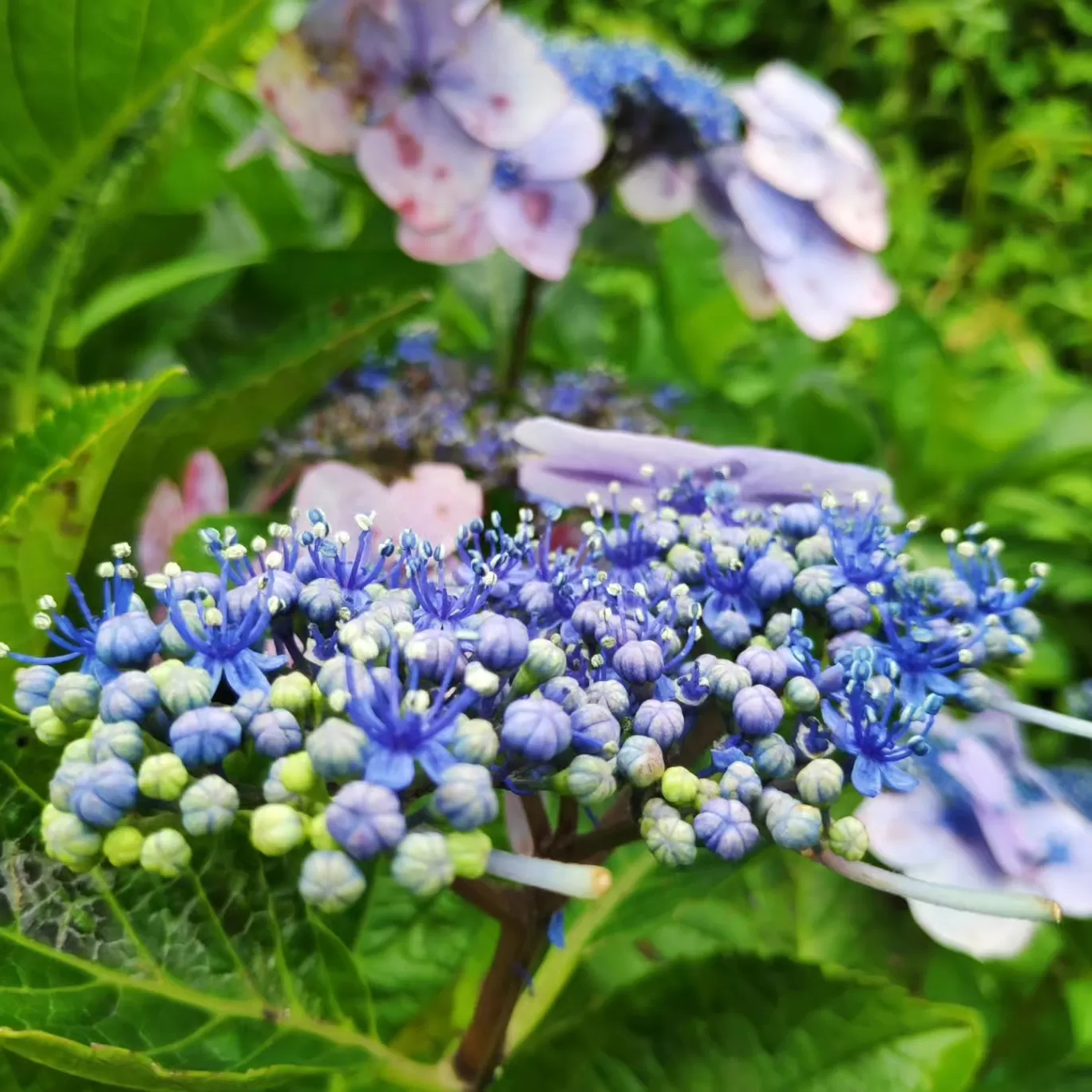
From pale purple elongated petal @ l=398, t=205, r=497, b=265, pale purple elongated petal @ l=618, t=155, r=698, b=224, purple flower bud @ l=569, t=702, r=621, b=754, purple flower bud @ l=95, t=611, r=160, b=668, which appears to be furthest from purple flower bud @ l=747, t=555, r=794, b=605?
pale purple elongated petal @ l=618, t=155, r=698, b=224

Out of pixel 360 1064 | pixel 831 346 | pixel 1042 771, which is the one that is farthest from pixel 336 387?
pixel 831 346

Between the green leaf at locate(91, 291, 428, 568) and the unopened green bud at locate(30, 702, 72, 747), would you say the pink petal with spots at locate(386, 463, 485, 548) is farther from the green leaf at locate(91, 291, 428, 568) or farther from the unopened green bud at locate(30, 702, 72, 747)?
the unopened green bud at locate(30, 702, 72, 747)

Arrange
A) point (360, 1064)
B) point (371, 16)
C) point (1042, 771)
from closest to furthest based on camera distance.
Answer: point (360, 1064) < point (371, 16) < point (1042, 771)

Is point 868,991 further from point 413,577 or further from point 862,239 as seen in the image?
point 862,239

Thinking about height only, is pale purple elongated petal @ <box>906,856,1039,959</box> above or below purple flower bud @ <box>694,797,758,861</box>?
below

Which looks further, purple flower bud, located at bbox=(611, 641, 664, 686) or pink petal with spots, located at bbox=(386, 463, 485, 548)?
pink petal with spots, located at bbox=(386, 463, 485, 548)
